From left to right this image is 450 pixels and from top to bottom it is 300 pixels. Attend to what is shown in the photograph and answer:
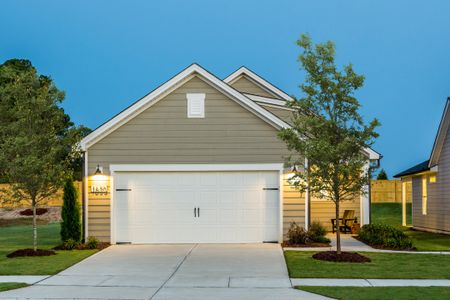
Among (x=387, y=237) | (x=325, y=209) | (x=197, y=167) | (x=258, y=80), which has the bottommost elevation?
(x=387, y=237)

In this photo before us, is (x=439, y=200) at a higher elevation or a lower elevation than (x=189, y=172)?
lower

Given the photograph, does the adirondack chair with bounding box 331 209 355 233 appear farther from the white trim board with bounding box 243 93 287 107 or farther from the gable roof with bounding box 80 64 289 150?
the gable roof with bounding box 80 64 289 150

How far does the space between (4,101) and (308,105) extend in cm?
860

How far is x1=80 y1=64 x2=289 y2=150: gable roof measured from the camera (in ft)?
58.5

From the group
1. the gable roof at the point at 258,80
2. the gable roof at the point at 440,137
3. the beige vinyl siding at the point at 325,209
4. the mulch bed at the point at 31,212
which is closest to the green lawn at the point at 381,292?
the beige vinyl siding at the point at 325,209

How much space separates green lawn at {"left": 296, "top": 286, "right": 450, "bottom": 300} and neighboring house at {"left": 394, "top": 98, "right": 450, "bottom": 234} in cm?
1213

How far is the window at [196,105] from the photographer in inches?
713

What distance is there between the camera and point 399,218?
32.2 m

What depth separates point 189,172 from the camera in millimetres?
18141

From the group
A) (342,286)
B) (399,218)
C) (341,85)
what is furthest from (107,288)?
(399,218)

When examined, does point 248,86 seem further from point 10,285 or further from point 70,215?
point 10,285

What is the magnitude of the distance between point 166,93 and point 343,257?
7.44 meters

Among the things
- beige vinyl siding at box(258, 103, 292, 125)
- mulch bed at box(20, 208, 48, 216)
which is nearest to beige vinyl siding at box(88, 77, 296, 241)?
beige vinyl siding at box(258, 103, 292, 125)

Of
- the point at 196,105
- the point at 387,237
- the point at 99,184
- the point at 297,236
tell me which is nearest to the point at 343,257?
the point at 297,236
